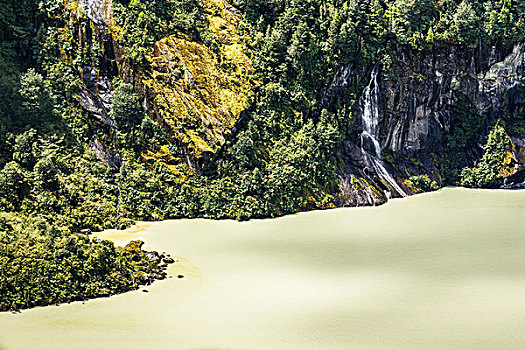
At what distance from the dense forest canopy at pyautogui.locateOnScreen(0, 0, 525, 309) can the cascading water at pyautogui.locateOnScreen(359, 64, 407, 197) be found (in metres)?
0.68

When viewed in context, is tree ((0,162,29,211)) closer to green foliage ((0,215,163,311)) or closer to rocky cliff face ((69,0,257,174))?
green foliage ((0,215,163,311))

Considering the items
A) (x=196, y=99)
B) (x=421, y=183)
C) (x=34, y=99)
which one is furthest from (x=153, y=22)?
(x=421, y=183)

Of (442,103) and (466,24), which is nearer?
(466,24)

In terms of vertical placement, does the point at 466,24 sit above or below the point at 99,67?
above

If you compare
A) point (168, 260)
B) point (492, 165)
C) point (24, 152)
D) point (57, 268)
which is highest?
point (24, 152)

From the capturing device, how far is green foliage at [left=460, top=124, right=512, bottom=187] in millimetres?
36406

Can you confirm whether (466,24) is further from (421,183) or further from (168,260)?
(168,260)

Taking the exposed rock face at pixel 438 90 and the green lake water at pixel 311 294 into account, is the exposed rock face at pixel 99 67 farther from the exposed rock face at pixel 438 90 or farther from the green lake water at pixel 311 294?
the exposed rock face at pixel 438 90

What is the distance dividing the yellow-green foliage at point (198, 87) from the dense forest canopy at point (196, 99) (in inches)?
3.7

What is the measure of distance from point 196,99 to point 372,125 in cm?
1174

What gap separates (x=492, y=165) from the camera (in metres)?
36.5

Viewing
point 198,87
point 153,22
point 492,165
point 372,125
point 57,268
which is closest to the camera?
point 57,268

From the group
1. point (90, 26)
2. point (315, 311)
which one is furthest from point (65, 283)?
point (90, 26)

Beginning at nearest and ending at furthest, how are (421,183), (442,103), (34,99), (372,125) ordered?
(34,99)
(372,125)
(421,183)
(442,103)
